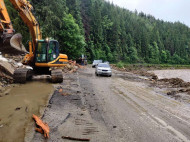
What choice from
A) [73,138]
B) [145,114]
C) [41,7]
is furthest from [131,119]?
[41,7]

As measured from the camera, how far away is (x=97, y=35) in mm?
74812

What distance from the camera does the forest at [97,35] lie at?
28.9m

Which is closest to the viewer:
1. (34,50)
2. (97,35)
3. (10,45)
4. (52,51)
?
(10,45)

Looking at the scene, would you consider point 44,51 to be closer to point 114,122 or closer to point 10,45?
point 10,45

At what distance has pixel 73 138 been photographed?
3.80 metres

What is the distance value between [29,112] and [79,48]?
119 ft

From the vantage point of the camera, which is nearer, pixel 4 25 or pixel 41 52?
pixel 4 25

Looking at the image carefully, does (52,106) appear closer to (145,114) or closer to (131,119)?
(131,119)

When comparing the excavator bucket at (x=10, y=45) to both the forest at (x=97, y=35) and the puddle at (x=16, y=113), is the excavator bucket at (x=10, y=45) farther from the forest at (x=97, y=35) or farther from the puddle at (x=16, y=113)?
the forest at (x=97, y=35)

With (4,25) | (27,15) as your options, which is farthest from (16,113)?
(27,15)

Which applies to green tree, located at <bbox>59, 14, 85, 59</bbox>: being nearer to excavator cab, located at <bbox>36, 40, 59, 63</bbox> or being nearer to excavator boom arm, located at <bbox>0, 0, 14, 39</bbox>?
excavator cab, located at <bbox>36, 40, 59, 63</bbox>

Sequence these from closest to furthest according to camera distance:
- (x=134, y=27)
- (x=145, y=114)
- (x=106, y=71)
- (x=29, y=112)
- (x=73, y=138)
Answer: (x=73, y=138), (x=29, y=112), (x=145, y=114), (x=106, y=71), (x=134, y=27)

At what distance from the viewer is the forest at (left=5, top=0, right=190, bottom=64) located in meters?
28.9

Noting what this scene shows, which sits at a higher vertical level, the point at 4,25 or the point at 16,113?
the point at 4,25
